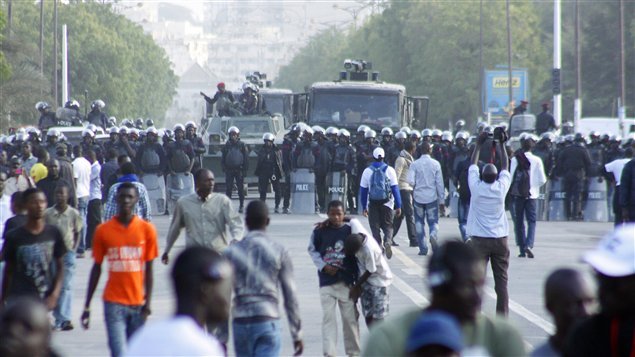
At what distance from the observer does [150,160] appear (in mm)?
31094

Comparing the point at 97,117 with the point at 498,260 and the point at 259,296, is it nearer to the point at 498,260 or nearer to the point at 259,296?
the point at 498,260

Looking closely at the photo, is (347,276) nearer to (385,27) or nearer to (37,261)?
(37,261)

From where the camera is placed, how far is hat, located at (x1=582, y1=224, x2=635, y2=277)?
506cm

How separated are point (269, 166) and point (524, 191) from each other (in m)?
11.5

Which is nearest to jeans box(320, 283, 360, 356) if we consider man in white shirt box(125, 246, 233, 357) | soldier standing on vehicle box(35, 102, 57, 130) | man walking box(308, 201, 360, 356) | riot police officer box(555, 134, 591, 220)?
man walking box(308, 201, 360, 356)

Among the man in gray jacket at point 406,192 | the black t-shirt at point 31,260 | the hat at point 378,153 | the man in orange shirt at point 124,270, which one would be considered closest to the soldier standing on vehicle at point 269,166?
the man in gray jacket at point 406,192

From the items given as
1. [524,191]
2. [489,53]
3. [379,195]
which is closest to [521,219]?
[524,191]

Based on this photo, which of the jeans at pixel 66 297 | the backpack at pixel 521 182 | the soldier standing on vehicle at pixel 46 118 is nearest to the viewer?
the jeans at pixel 66 297

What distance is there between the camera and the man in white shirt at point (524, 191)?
20906 mm

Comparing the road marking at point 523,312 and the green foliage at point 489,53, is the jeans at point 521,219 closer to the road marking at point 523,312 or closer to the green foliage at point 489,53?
the road marking at point 523,312

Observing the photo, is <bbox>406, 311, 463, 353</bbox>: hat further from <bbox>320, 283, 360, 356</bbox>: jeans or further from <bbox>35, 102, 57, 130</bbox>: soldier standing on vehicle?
<bbox>35, 102, 57, 130</bbox>: soldier standing on vehicle

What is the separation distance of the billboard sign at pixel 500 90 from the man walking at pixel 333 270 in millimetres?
52185

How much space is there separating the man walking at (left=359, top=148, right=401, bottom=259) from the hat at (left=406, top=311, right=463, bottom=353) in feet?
49.1

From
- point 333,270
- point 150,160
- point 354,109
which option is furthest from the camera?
point 354,109
